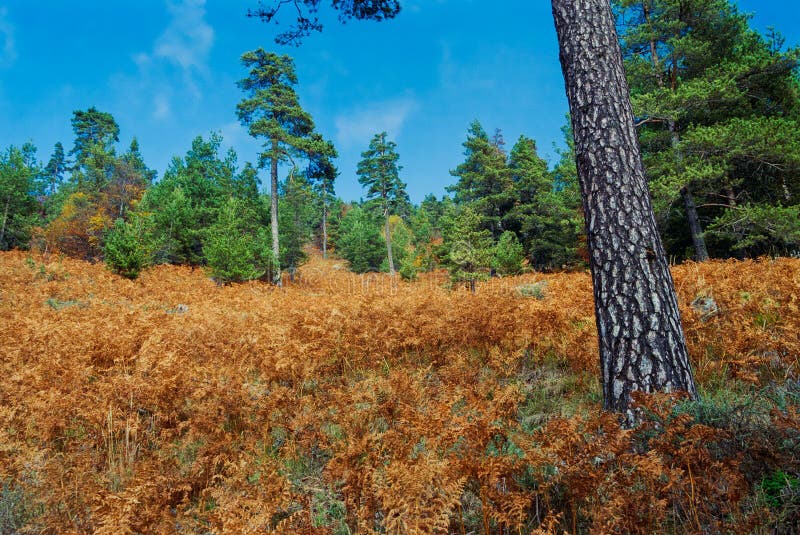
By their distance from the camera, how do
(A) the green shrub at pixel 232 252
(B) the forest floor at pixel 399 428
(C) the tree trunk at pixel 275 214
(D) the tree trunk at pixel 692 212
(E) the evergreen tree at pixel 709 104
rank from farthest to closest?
(C) the tree trunk at pixel 275 214
(A) the green shrub at pixel 232 252
(D) the tree trunk at pixel 692 212
(E) the evergreen tree at pixel 709 104
(B) the forest floor at pixel 399 428

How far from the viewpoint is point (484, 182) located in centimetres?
2456

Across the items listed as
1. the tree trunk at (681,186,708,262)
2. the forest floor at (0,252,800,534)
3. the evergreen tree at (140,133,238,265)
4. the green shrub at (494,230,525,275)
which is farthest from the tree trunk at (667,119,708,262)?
the evergreen tree at (140,133,238,265)

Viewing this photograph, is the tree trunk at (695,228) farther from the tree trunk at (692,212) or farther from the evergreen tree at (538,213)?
→ the evergreen tree at (538,213)

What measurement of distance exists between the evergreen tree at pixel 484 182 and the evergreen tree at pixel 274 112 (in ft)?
35.2

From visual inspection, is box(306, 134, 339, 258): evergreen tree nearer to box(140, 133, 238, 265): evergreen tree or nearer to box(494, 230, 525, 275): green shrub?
box(140, 133, 238, 265): evergreen tree

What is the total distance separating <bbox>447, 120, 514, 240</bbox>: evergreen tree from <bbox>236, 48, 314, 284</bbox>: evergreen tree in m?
10.7

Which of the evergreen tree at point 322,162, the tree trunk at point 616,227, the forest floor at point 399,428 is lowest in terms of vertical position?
the forest floor at point 399,428

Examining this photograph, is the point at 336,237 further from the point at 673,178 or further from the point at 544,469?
the point at 544,469

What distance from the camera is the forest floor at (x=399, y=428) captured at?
177 cm

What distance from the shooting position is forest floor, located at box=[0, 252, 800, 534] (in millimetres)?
1772

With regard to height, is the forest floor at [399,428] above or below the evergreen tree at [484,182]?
below

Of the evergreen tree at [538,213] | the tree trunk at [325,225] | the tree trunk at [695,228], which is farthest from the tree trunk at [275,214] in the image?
the tree trunk at [325,225]

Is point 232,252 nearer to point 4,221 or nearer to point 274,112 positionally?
point 274,112

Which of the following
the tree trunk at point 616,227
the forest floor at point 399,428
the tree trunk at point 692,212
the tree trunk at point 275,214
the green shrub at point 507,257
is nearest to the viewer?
the forest floor at point 399,428
